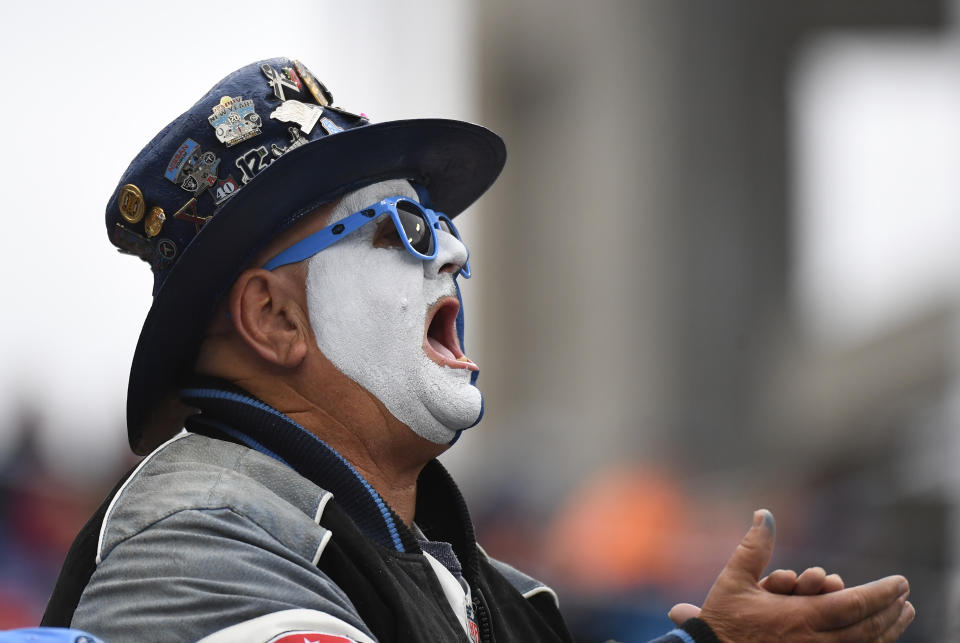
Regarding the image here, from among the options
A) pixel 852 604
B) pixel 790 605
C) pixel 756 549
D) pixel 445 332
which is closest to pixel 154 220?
pixel 445 332

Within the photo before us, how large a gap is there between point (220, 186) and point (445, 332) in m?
0.63

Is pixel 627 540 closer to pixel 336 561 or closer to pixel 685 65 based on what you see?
pixel 336 561

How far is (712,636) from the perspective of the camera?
3115 millimetres

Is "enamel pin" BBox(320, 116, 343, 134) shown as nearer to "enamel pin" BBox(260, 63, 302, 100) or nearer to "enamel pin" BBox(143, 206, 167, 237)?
"enamel pin" BBox(260, 63, 302, 100)

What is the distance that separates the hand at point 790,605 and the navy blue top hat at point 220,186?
46.9 inches

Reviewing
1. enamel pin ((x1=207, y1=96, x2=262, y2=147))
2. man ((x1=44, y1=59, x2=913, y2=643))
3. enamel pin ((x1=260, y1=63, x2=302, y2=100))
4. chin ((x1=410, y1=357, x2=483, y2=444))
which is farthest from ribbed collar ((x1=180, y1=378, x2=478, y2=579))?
enamel pin ((x1=260, y1=63, x2=302, y2=100))

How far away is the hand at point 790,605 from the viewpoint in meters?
3.08

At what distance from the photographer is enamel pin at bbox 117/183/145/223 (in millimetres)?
3275

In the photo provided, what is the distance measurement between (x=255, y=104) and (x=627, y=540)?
699cm

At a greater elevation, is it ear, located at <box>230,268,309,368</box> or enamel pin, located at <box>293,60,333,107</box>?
enamel pin, located at <box>293,60,333,107</box>

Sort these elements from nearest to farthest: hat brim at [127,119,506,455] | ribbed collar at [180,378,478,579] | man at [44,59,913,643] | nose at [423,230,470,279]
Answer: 1. man at [44,59,913,643]
2. ribbed collar at [180,378,478,579]
3. hat brim at [127,119,506,455]
4. nose at [423,230,470,279]

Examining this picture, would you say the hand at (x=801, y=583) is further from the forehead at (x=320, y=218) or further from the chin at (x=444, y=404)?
the forehead at (x=320, y=218)

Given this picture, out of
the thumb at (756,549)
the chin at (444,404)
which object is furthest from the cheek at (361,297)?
the thumb at (756,549)

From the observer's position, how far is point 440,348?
342cm
